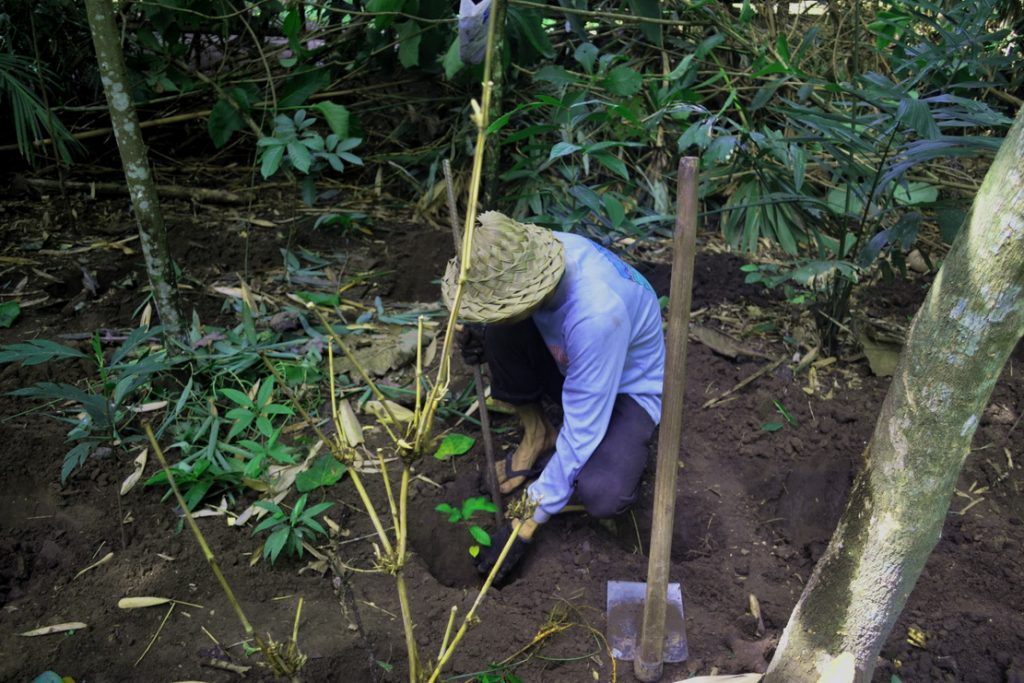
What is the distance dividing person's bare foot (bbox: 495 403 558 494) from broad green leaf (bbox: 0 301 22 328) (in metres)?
1.97

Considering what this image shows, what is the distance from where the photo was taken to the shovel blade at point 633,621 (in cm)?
208

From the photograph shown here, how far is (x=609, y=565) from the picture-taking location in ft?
8.03

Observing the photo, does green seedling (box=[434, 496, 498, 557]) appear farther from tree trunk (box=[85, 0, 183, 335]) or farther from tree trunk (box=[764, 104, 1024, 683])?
tree trunk (box=[85, 0, 183, 335])

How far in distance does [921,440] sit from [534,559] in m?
1.33

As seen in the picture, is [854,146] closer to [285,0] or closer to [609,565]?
[609,565]

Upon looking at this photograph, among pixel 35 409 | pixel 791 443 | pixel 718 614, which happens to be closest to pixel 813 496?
pixel 791 443

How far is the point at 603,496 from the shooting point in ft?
7.82

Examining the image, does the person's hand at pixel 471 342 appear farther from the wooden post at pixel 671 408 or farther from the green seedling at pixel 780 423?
the green seedling at pixel 780 423

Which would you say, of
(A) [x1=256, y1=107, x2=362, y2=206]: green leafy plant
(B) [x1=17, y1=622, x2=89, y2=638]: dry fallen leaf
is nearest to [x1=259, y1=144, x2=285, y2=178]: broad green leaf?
(A) [x1=256, y1=107, x2=362, y2=206]: green leafy plant

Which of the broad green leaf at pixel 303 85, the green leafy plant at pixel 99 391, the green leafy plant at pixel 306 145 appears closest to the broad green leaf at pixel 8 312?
the green leafy plant at pixel 99 391

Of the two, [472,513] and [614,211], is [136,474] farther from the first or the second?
[614,211]

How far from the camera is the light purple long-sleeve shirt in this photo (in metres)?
2.16

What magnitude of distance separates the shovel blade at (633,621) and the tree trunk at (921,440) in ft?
1.10

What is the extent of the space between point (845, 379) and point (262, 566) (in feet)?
7.17
